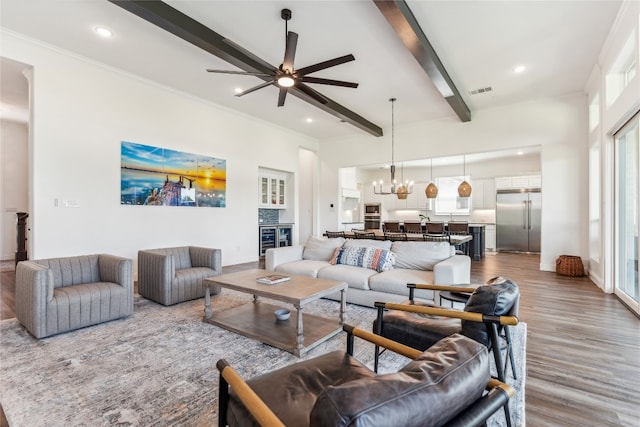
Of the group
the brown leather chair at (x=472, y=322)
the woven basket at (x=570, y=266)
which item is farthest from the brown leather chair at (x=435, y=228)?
the brown leather chair at (x=472, y=322)

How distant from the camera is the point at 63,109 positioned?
4.11 metres

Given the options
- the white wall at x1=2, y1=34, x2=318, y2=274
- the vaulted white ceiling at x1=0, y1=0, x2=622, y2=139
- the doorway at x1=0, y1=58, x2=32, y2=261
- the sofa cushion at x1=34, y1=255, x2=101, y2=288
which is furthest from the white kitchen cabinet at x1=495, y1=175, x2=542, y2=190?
the doorway at x1=0, y1=58, x2=32, y2=261

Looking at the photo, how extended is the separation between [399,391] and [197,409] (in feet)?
5.05

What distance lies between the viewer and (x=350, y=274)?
3717mm

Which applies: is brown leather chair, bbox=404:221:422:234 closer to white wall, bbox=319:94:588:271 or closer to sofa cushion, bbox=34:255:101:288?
white wall, bbox=319:94:588:271

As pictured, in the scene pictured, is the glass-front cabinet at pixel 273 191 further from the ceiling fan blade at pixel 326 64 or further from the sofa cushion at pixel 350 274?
the ceiling fan blade at pixel 326 64

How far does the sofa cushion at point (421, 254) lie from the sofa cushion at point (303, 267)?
101 cm

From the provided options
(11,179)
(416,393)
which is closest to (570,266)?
(416,393)

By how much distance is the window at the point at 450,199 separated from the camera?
9.98 meters

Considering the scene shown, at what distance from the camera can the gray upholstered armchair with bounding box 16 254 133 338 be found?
271 centimetres

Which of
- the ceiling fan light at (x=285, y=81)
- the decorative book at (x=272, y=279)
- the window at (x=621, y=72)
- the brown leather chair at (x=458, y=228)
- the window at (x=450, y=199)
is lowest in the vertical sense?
the decorative book at (x=272, y=279)

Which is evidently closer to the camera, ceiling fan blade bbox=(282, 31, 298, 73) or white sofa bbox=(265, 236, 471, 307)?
ceiling fan blade bbox=(282, 31, 298, 73)

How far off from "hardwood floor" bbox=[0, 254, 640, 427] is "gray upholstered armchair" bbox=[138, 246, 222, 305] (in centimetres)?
134

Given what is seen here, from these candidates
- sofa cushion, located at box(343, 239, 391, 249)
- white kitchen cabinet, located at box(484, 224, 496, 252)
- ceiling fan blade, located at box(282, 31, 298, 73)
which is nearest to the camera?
ceiling fan blade, located at box(282, 31, 298, 73)
